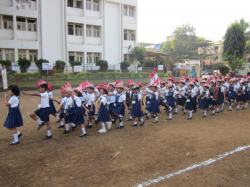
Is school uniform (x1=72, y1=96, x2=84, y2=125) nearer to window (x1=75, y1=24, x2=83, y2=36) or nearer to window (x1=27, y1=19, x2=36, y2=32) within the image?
window (x1=27, y1=19, x2=36, y2=32)

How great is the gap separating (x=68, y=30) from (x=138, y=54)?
10422 millimetres

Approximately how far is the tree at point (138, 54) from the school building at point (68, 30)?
3.55 ft

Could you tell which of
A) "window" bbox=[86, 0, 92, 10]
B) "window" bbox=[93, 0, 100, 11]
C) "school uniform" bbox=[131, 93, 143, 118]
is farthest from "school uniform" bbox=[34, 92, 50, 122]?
"window" bbox=[93, 0, 100, 11]

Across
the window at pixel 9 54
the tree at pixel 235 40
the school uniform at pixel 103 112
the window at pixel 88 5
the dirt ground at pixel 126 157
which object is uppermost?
the window at pixel 88 5

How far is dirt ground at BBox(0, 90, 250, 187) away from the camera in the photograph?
3848 millimetres

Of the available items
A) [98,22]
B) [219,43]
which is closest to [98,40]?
[98,22]

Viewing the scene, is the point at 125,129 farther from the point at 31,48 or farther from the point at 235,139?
the point at 31,48

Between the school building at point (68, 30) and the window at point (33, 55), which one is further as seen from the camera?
the window at point (33, 55)

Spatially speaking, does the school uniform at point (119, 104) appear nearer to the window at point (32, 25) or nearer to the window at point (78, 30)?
the window at point (32, 25)

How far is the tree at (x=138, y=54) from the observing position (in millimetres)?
31422

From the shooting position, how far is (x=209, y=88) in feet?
30.6

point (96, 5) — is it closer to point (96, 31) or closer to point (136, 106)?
point (96, 31)

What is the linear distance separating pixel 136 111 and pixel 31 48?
21.8 metres

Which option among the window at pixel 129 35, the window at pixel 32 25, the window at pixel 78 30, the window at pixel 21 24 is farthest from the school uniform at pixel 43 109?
the window at pixel 129 35
